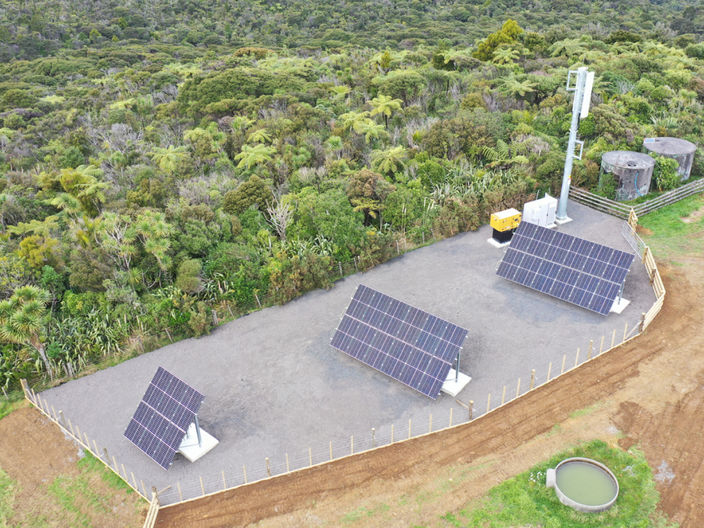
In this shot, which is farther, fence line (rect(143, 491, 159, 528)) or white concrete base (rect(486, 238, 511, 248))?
white concrete base (rect(486, 238, 511, 248))

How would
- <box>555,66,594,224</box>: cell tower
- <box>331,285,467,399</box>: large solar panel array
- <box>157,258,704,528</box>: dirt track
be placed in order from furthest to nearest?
<box>555,66,594,224</box>: cell tower, <box>331,285,467,399</box>: large solar panel array, <box>157,258,704,528</box>: dirt track

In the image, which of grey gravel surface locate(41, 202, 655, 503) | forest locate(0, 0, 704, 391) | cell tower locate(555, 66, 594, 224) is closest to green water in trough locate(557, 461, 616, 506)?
grey gravel surface locate(41, 202, 655, 503)

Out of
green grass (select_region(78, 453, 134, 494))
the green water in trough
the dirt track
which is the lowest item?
the dirt track

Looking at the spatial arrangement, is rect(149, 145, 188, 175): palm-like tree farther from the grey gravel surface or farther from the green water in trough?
the green water in trough

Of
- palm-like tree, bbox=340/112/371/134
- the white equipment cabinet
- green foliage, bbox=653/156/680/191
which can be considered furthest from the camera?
palm-like tree, bbox=340/112/371/134

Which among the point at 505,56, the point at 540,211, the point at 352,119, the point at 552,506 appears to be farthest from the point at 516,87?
the point at 552,506

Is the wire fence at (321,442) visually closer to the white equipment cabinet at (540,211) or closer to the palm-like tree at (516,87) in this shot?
the white equipment cabinet at (540,211)

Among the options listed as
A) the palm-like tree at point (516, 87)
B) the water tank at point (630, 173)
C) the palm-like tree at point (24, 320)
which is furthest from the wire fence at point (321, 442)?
the palm-like tree at point (516, 87)

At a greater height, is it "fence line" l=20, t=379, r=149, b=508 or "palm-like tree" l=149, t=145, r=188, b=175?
"palm-like tree" l=149, t=145, r=188, b=175

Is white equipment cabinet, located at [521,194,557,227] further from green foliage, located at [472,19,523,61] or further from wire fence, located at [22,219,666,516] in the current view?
green foliage, located at [472,19,523,61]
